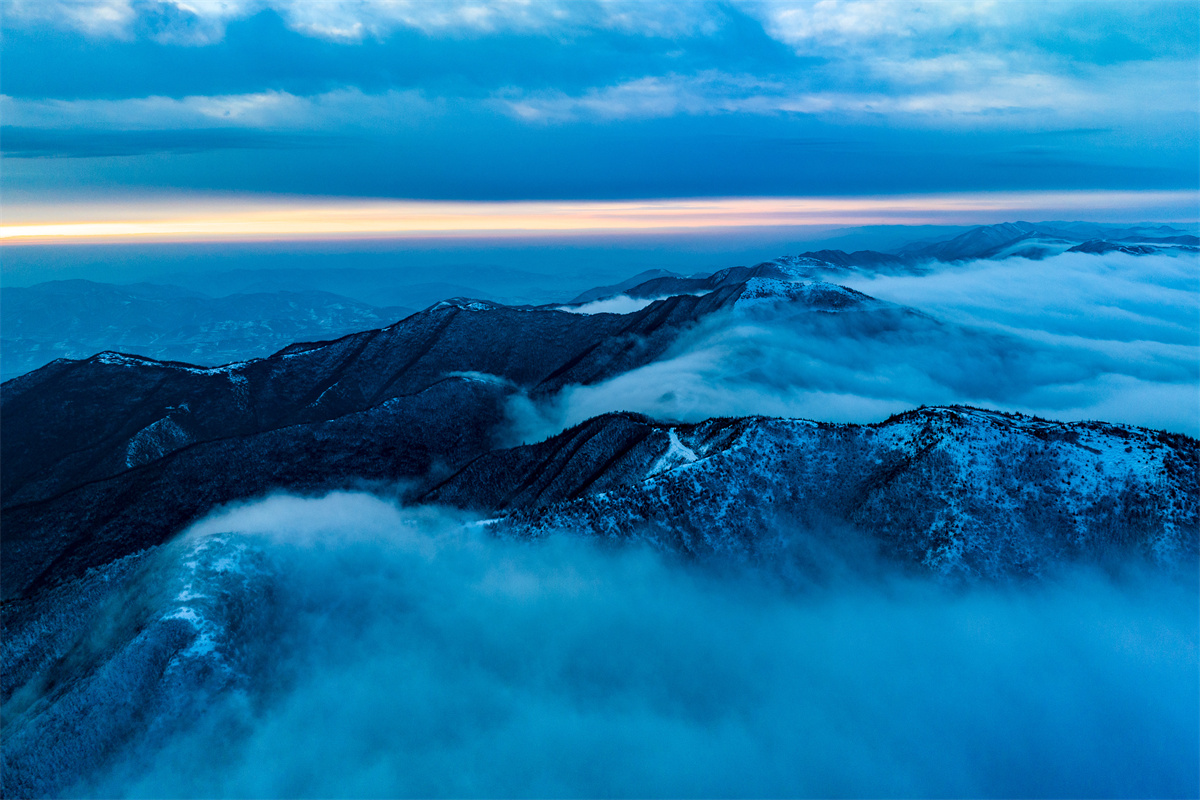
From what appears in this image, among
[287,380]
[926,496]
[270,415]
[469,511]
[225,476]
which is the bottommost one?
[469,511]

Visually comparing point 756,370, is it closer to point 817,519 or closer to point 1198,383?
point 817,519

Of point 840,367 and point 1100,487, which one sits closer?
point 1100,487

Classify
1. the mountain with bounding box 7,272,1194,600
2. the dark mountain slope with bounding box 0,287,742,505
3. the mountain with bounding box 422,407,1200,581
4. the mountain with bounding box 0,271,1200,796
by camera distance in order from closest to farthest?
the mountain with bounding box 0,271,1200,796, the mountain with bounding box 422,407,1200,581, the mountain with bounding box 7,272,1194,600, the dark mountain slope with bounding box 0,287,742,505

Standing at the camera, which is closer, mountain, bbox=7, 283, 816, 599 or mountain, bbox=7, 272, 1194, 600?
mountain, bbox=7, 272, 1194, 600

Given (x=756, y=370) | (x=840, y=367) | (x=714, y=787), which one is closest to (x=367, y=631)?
(x=714, y=787)

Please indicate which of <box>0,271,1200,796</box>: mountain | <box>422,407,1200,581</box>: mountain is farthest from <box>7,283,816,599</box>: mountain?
<box>422,407,1200,581</box>: mountain

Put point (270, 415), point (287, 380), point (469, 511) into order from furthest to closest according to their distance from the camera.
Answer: point (287, 380), point (270, 415), point (469, 511)

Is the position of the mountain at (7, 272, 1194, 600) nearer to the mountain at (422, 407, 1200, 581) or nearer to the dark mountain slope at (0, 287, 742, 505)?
the dark mountain slope at (0, 287, 742, 505)

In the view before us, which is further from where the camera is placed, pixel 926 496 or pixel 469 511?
pixel 469 511

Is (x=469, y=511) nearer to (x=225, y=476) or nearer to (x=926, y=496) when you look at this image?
(x=225, y=476)

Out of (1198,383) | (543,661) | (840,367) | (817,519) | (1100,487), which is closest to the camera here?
(543,661)

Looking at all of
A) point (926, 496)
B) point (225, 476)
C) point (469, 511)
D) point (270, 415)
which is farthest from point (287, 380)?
point (926, 496)
